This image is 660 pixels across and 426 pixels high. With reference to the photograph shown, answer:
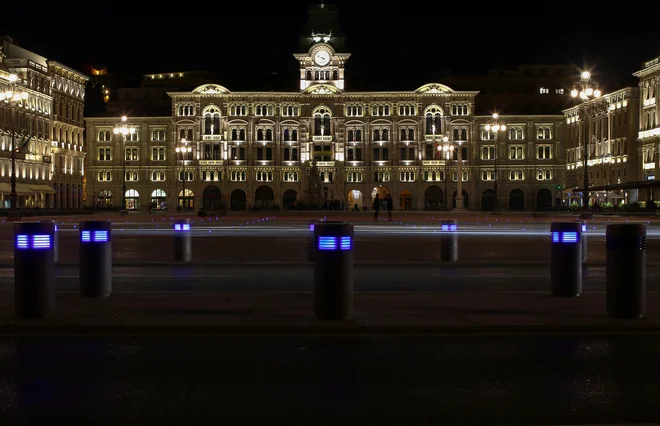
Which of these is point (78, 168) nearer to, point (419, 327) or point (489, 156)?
point (489, 156)

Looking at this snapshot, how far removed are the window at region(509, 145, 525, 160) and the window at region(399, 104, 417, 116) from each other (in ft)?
49.7

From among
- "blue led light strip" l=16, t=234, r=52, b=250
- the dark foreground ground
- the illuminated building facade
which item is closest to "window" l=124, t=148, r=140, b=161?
the illuminated building facade

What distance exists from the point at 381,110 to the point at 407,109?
362 centimetres

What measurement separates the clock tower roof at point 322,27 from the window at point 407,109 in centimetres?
1243

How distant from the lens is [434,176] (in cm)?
11994

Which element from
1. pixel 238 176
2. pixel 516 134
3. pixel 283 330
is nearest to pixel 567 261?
pixel 283 330

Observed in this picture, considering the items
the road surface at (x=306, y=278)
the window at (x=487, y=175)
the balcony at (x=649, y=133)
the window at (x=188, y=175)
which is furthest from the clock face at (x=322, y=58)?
A: the road surface at (x=306, y=278)

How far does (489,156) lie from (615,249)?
367ft

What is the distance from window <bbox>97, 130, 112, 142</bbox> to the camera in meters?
121

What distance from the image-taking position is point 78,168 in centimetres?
11138

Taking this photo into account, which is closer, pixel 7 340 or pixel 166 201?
pixel 7 340

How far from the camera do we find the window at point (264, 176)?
396 ft

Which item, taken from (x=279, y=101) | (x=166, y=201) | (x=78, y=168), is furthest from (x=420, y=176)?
(x=78, y=168)

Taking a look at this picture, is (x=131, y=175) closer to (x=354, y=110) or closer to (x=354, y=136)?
(x=354, y=136)
